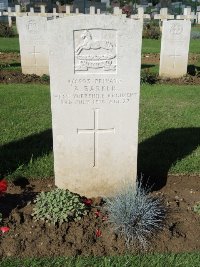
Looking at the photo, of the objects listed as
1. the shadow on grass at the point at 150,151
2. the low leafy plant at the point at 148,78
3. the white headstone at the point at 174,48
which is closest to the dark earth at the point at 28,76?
the low leafy plant at the point at 148,78

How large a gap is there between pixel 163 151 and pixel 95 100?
2.23m

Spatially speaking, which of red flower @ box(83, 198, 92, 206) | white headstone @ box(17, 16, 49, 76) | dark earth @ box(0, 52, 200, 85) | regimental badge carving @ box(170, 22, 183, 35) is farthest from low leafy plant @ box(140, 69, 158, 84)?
red flower @ box(83, 198, 92, 206)

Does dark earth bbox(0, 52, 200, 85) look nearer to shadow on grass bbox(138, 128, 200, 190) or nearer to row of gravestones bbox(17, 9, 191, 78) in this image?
row of gravestones bbox(17, 9, 191, 78)

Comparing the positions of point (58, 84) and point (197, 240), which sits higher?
point (58, 84)

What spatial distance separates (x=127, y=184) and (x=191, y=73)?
30.0 feet

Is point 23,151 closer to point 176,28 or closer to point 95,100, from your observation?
point 95,100

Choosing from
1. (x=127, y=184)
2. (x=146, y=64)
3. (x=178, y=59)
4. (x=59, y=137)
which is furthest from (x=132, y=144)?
(x=146, y=64)

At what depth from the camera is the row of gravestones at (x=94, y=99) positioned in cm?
389

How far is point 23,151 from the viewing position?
5898 mm

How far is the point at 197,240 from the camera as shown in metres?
3.83

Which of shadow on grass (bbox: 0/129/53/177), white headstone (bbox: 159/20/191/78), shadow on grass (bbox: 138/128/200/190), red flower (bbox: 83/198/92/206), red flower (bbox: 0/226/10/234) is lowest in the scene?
shadow on grass (bbox: 138/128/200/190)

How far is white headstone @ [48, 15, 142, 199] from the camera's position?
390 centimetres

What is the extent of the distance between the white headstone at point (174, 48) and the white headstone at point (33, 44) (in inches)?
146

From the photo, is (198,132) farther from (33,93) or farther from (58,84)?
(33,93)
